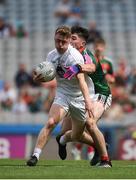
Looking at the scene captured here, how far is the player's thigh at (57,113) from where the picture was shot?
11.7 metres

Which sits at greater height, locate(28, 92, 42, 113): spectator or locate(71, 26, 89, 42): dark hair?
locate(71, 26, 89, 42): dark hair

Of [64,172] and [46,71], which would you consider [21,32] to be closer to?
[46,71]

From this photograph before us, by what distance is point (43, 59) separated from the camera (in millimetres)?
26000

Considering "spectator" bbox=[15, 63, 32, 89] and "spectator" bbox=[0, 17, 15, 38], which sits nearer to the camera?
"spectator" bbox=[15, 63, 32, 89]

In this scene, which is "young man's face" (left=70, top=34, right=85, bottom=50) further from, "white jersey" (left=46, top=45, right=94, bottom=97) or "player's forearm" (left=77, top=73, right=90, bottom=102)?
"player's forearm" (left=77, top=73, right=90, bottom=102)

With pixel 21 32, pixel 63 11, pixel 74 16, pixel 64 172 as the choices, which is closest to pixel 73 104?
pixel 64 172

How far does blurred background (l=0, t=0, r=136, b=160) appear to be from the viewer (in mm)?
19297

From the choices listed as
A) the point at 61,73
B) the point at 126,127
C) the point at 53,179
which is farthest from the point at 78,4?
the point at 53,179

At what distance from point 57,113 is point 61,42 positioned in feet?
3.26

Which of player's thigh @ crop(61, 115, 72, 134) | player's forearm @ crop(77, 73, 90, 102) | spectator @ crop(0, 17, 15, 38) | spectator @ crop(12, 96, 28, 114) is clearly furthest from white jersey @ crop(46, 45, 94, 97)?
spectator @ crop(0, 17, 15, 38)

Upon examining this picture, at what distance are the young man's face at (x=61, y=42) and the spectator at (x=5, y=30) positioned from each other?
48.4 feet

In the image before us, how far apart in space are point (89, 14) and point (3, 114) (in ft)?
31.4

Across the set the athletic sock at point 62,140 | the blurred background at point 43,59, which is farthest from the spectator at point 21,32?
the athletic sock at point 62,140

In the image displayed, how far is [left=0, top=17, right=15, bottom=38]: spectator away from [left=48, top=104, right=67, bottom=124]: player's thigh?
48.5ft
